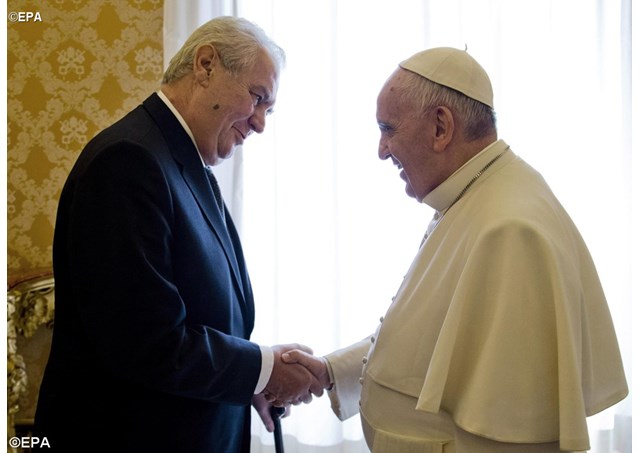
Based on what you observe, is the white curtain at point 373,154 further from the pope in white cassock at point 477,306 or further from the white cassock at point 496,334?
the white cassock at point 496,334

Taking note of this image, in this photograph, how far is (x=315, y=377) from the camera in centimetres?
198

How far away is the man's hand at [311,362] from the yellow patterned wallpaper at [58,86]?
5.88 ft

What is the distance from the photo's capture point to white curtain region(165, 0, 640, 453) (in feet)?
10.1

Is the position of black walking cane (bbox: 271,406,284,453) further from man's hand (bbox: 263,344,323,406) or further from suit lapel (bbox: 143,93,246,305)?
suit lapel (bbox: 143,93,246,305)

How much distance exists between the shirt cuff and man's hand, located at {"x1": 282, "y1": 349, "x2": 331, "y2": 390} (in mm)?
140

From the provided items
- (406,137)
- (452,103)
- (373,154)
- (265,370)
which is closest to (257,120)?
(406,137)

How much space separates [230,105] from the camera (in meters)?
1.81

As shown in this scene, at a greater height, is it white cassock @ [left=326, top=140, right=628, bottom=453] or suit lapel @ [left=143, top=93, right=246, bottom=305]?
suit lapel @ [left=143, top=93, right=246, bottom=305]

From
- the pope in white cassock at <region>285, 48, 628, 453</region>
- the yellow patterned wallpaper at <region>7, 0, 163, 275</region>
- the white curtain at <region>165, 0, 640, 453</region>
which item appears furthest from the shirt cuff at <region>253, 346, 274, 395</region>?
the yellow patterned wallpaper at <region>7, 0, 163, 275</region>

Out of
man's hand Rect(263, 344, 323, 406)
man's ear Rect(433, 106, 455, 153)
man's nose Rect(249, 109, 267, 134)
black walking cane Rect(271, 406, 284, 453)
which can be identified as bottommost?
black walking cane Rect(271, 406, 284, 453)

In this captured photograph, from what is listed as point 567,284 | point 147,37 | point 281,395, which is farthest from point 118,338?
point 147,37

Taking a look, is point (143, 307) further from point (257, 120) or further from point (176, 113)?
point (257, 120)

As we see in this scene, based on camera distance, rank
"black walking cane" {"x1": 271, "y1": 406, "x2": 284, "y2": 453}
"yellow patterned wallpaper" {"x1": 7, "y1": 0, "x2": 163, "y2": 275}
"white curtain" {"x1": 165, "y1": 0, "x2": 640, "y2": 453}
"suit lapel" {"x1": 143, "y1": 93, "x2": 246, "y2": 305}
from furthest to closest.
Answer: "yellow patterned wallpaper" {"x1": 7, "y1": 0, "x2": 163, "y2": 275} < "white curtain" {"x1": 165, "y1": 0, "x2": 640, "y2": 453} < "black walking cane" {"x1": 271, "y1": 406, "x2": 284, "y2": 453} < "suit lapel" {"x1": 143, "y1": 93, "x2": 246, "y2": 305}

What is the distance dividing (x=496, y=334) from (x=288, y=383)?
708 millimetres
